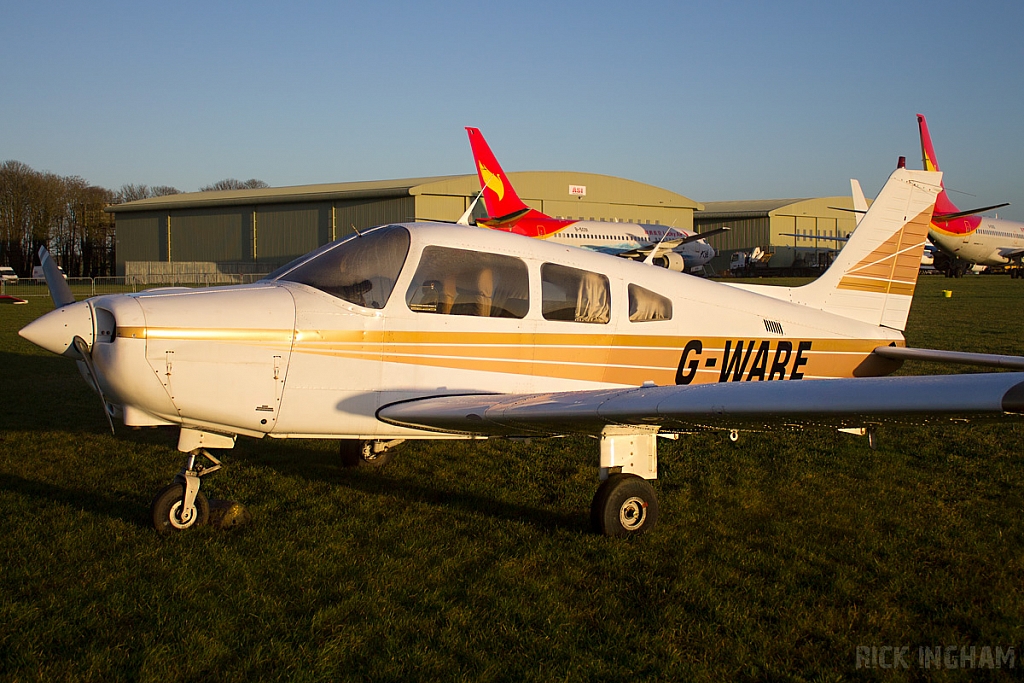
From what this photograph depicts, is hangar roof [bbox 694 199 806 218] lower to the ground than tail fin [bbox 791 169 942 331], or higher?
higher

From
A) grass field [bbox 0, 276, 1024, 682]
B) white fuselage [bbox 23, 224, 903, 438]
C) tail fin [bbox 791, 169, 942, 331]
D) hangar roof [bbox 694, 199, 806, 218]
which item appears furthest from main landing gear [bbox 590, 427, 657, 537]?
hangar roof [bbox 694, 199, 806, 218]

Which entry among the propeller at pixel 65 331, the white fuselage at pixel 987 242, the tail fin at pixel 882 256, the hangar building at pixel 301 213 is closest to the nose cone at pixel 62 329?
the propeller at pixel 65 331

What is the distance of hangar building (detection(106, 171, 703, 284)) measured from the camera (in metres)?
52.2

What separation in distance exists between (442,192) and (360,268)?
47470 millimetres

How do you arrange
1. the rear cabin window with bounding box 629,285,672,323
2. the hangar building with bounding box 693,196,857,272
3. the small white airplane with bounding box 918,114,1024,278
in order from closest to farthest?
the rear cabin window with bounding box 629,285,672,323 < the small white airplane with bounding box 918,114,1024,278 < the hangar building with bounding box 693,196,857,272

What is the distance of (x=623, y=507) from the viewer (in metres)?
5.46

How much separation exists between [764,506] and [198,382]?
431 centimetres

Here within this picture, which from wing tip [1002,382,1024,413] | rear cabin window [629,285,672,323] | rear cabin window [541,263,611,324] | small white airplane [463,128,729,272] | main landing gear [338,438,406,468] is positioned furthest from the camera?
small white airplane [463,128,729,272]

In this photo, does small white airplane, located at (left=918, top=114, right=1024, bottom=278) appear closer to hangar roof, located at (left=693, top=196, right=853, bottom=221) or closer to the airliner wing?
hangar roof, located at (left=693, top=196, right=853, bottom=221)

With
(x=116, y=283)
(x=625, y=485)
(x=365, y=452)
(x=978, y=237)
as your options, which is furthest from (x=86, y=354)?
(x=978, y=237)

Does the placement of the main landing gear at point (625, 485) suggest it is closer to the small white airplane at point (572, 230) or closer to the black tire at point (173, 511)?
the black tire at point (173, 511)

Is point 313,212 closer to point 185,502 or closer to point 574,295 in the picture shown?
point 574,295

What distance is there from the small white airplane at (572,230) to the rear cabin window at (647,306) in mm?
25272

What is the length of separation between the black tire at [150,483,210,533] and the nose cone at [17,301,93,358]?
1167 millimetres
